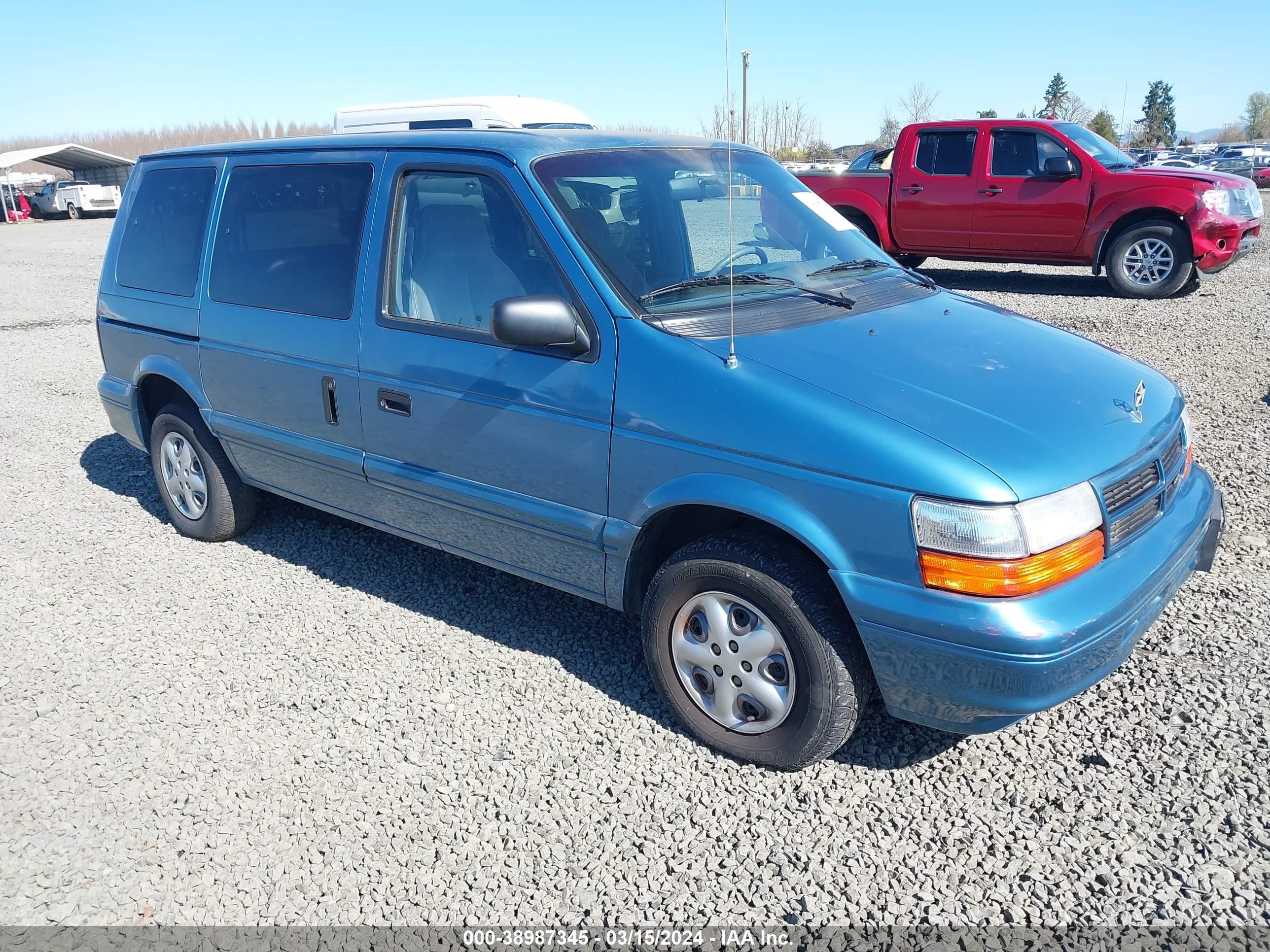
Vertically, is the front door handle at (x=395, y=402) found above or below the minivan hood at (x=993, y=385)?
below

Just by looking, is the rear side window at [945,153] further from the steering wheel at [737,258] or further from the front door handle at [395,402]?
the front door handle at [395,402]

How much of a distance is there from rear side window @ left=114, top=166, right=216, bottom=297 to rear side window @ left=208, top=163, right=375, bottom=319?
0.65 ft

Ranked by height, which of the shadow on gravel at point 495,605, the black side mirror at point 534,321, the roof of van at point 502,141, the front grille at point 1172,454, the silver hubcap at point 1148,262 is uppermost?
the roof of van at point 502,141

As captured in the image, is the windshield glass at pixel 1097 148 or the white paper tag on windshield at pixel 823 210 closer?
the white paper tag on windshield at pixel 823 210

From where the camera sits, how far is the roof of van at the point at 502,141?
3420 mm

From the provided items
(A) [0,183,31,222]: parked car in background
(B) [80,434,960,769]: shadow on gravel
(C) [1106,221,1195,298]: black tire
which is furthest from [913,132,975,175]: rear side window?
(A) [0,183,31,222]: parked car in background

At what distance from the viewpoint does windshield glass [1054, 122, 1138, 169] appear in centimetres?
1059

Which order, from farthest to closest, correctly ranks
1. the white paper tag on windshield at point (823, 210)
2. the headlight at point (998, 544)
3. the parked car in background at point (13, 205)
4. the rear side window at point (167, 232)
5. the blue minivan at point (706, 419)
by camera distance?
the parked car in background at point (13, 205)
the rear side window at point (167, 232)
the white paper tag on windshield at point (823, 210)
the blue minivan at point (706, 419)
the headlight at point (998, 544)

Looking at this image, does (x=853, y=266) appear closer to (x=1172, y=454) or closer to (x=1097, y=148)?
(x=1172, y=454)

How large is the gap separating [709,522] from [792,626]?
1.73 feet

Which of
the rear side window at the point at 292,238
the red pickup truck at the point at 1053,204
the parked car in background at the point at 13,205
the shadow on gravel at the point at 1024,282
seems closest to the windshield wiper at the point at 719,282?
the rear side window at the point at 292,238

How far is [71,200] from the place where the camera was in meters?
39.0

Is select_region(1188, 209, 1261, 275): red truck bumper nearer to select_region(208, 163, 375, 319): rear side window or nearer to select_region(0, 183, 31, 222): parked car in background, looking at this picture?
select_region(208, 163, 375, 319): rear side window

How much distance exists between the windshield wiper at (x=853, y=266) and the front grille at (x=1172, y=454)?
134cm
